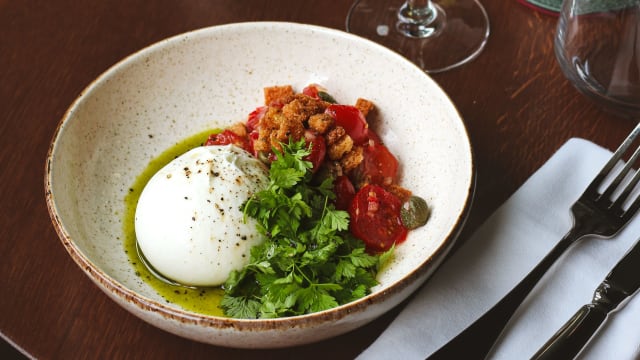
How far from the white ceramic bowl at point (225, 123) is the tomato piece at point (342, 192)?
0.49 feet

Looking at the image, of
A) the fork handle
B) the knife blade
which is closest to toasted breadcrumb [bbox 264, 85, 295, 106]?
the fork handle

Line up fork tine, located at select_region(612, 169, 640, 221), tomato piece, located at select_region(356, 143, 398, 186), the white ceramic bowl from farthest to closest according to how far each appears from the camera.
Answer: tomato piece, located at select_region(356, 143, 398, 186)
fork tine, located at select_region(612, 169, 640, 221)
the white ceramic bowl

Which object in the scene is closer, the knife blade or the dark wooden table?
the knife blade

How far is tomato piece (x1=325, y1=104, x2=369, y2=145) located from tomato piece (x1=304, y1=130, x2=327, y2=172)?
8 cm

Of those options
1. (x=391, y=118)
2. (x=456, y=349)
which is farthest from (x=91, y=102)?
(x=456, y=349)

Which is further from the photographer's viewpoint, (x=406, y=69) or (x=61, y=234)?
(x=406, y=69)

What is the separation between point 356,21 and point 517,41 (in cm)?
48

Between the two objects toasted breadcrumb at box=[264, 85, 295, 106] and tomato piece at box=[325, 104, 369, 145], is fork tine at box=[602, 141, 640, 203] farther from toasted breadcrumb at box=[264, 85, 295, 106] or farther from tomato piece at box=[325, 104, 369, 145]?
toasted breadcrumb at box=[264, 85, 295, 106]

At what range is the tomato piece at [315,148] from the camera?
1.59m

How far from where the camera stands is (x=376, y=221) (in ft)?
5.10

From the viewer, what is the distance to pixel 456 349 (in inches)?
54.2

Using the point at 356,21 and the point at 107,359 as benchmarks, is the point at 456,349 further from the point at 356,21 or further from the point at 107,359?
the point at 356,21

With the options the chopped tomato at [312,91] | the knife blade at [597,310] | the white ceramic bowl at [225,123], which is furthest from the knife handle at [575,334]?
the chopped tomato at [312,91]

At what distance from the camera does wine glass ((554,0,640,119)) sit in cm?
185
